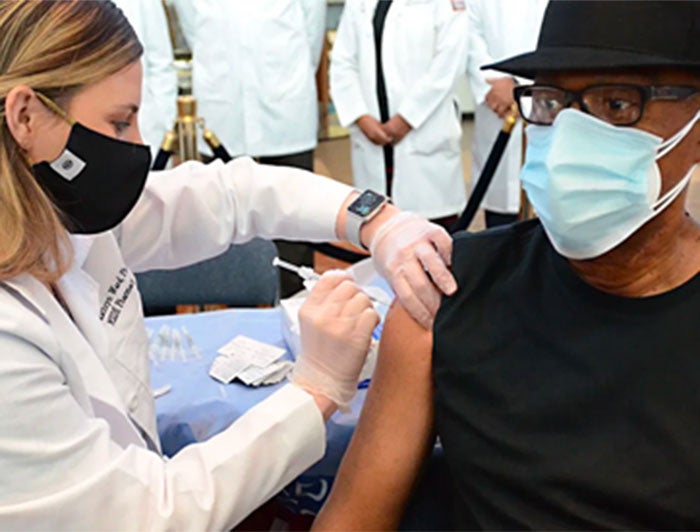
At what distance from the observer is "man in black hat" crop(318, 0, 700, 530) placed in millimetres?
1021

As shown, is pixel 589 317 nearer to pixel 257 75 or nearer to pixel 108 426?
pixel 108 426

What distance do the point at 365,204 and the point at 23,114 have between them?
27.2 inches

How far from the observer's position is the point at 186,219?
63.0 inches

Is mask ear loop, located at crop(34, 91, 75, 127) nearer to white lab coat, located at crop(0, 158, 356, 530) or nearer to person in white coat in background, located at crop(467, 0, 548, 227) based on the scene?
white lab coat, located at crop(0, 158, 356, 530)

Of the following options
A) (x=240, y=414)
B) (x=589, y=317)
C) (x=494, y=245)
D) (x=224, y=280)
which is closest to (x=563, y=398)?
(x=589, y=317)

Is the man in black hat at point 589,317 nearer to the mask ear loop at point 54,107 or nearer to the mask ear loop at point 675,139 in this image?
the mask ear loop at point 675,139

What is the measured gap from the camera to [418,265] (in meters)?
1.23

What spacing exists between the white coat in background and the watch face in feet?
6.25

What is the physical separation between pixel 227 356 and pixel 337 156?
191 inches

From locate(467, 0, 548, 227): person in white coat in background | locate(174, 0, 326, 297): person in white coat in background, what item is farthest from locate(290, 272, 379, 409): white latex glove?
locate(467, 0, 548, 227): person in white coat in background

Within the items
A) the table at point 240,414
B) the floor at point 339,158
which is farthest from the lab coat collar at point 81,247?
the floor at point 339,158

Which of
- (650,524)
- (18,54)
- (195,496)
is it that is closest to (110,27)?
(18,54)

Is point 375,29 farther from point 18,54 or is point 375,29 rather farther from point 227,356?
point 18,54

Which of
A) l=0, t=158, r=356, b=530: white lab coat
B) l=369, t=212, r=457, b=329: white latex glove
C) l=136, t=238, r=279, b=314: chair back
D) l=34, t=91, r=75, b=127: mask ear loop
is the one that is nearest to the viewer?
l=0, t=158, r=356, b=530: white lab coat
